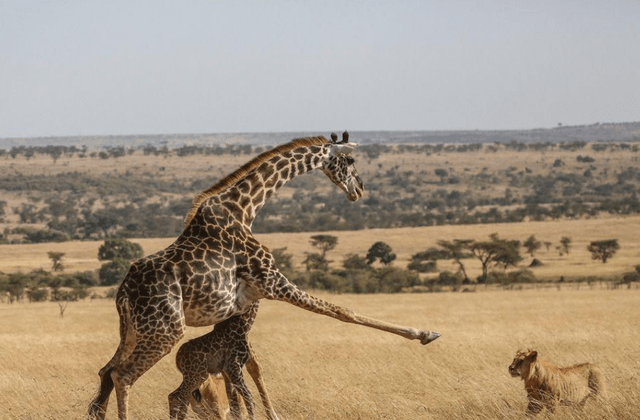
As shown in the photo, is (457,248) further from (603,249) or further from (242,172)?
(242,172)

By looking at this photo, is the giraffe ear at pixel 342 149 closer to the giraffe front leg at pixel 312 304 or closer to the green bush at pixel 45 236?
the giraffe front leg at pixel 312 304

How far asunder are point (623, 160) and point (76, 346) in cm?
15534

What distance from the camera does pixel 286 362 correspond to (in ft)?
65.2

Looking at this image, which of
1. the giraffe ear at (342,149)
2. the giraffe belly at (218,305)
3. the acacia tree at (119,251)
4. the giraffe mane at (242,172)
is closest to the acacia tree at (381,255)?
the acacia tree at (119,251)

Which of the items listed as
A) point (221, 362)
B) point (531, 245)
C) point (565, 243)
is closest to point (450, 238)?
point (531, 245)

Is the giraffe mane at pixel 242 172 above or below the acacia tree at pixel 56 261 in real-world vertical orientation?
above

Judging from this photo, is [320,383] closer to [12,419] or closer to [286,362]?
[286,362]

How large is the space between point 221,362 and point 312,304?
46.8 inches

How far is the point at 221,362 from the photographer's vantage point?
10.6 m

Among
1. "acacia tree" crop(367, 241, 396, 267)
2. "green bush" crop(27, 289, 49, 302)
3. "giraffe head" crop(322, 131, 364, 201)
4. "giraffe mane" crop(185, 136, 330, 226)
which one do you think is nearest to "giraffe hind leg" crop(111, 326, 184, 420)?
"giraffe mane" crop(185, 136, 330, 226)

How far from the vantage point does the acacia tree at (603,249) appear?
66.1m

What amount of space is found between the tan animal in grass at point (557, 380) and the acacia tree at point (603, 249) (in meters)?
54.3

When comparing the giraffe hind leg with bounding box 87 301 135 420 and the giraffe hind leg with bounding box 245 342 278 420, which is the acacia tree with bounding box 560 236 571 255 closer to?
the giraffe hind leg with bounding box 245 342 278 420

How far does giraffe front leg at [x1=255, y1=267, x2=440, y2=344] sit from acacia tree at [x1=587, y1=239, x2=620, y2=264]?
58.0 m
